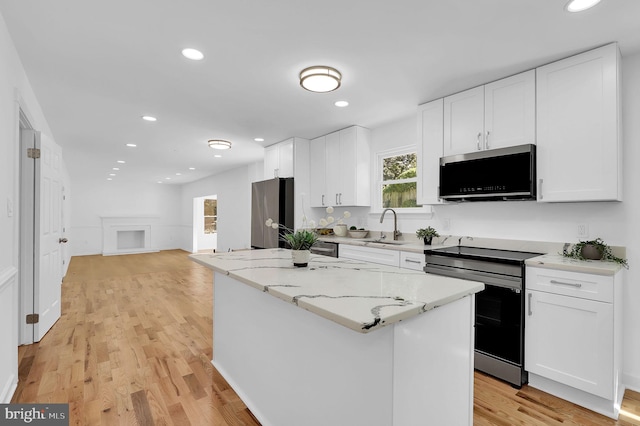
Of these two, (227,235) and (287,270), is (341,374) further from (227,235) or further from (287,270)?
(227,235)

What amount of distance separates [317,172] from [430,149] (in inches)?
75.3

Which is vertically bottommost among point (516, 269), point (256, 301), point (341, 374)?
point (341, 374)

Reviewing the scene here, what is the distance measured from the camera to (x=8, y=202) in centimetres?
Result: 211

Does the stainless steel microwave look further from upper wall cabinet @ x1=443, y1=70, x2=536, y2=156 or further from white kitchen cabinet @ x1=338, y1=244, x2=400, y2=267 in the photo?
white kitchen cabinet @ x1=338, y1=244, x2=400, y2=267

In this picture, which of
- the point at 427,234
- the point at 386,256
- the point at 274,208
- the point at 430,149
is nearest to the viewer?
the point at 430,149

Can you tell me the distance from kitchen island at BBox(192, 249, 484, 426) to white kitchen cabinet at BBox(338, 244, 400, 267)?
1307mm

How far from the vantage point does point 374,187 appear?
14.2 ft

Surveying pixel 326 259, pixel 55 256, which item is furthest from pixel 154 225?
pixel 326 259

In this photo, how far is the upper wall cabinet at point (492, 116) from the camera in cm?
254

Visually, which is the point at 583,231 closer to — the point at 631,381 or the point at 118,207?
the point at 631,381

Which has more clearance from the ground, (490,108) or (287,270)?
(490,108)

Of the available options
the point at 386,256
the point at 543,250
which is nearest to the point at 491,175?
the point at 543,250

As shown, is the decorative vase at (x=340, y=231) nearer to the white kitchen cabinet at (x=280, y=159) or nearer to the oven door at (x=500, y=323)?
the white kitchen cabinet at (x=280, y=159)

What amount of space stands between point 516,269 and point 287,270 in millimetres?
1706
